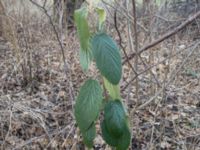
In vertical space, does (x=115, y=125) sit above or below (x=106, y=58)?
below

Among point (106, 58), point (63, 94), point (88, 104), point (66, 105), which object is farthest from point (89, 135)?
point (63, 94)

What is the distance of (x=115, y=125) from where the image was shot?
3.54 ft

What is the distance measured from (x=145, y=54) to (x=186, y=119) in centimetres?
74

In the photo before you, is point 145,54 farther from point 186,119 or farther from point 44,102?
point 44,102

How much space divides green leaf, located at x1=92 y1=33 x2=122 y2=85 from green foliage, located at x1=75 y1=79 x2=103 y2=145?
0.07 meters

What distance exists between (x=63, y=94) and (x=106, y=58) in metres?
1.64

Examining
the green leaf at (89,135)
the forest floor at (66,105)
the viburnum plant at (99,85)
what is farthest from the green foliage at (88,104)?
the forest floor at (66,105)

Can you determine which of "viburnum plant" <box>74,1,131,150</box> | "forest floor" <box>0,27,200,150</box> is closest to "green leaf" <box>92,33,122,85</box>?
"viburnum plant" <box>74,1,131,150</box>

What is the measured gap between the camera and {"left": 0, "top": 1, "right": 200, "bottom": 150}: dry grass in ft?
6.75

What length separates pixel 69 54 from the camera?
9.19 ft

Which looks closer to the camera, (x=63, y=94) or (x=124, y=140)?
(x=124, y=140)

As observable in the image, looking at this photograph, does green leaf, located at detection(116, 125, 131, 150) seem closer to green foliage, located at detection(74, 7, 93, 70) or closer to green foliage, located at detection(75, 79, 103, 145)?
green foliage, located at detection(75, 79, 103, 145)

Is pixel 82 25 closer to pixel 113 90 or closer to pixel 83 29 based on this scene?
pixel 83 29

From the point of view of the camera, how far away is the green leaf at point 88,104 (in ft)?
3.37
